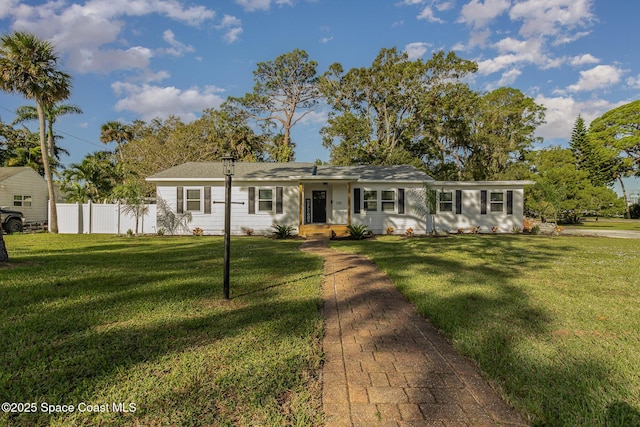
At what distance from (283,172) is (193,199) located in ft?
14.8

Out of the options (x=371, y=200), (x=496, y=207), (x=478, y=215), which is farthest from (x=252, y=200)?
(x=496, y=207)

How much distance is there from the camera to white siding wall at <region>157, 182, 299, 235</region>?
14742mm

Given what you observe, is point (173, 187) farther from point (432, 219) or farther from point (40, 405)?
point (40, 405)

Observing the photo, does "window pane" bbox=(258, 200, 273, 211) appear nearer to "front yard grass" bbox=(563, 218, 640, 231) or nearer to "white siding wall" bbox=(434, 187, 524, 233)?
"white siding wall" bbox=(434, 187, 524, 233)

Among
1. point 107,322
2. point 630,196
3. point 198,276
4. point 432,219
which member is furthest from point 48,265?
point 630,196

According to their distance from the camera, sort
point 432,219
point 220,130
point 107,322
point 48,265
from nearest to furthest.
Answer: point 107,322 < point 48,265 < point 432,219 < point 220,130

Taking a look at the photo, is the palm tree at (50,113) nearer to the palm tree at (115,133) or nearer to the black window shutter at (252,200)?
the palm tree at (115,133)

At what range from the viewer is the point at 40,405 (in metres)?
2.07

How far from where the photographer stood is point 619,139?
95.7ft

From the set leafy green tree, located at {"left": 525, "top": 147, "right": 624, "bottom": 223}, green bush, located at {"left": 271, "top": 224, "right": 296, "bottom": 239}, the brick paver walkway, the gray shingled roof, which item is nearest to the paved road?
leafy green tree, located at {"left": 525, "top": 147, "right": 624, "bottom": 223}

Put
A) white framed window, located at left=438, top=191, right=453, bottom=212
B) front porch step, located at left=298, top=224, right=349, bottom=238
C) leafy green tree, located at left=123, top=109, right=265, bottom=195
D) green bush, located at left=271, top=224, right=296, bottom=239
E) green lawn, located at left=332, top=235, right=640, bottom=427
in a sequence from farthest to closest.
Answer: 1. leafy green tree, located at left=123, top=109, right=265, bottom=195
2. white framed window, located at left=438, top=191, right=453, bottom=212
3. front porch step, located at left=298, top=224, right=349, bottom=238
4. green bush, located at left=271, top=224, right=296, bottom=239
5. green lawn, located at left=332, top=235, right=640, bottom=427

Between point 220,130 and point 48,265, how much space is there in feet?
68.8

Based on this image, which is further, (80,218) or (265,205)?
(80,218)

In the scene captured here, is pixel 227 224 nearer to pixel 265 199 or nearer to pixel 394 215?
pixel 265 199
